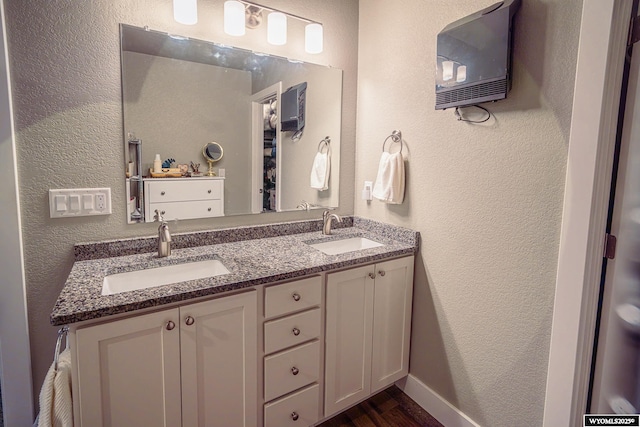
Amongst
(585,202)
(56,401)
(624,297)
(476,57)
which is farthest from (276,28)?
(624,297)

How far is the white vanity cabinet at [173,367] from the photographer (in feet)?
3.57

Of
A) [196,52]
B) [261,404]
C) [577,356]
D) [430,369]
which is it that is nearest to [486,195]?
[577,356]

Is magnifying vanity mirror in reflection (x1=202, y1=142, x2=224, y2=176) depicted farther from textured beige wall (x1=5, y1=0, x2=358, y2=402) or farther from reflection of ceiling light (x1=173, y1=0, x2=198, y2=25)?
reflection of ceiling light (x1=173, y1=0, x2=198, y2=25)

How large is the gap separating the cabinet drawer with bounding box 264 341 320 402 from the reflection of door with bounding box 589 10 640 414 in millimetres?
1073

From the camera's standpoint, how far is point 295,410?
1548 millimetres

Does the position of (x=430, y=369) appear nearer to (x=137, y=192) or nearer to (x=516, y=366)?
(x=516, y=366)

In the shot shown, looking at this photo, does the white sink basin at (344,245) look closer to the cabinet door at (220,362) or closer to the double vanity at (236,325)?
the double vanity at (236,325)

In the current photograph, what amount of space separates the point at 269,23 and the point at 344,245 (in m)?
1.29

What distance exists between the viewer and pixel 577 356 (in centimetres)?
123

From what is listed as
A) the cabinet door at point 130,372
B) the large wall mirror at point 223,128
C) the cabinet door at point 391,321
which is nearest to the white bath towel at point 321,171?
the large wall mirror at point 223,128

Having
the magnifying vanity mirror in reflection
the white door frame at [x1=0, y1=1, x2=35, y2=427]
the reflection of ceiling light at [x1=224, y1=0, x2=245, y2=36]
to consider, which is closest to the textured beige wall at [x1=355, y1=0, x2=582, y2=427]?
the reflection of ceiling light at [x1=224, y1=0, x2=245, y2=36]

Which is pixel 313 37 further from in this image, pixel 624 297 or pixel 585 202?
pixel 624 297

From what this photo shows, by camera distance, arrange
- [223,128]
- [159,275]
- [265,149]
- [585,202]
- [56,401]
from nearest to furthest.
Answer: [56,401], [585,202], [159,275], [223,128], [265,149]

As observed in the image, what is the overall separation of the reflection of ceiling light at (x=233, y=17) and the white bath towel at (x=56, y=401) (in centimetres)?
157
